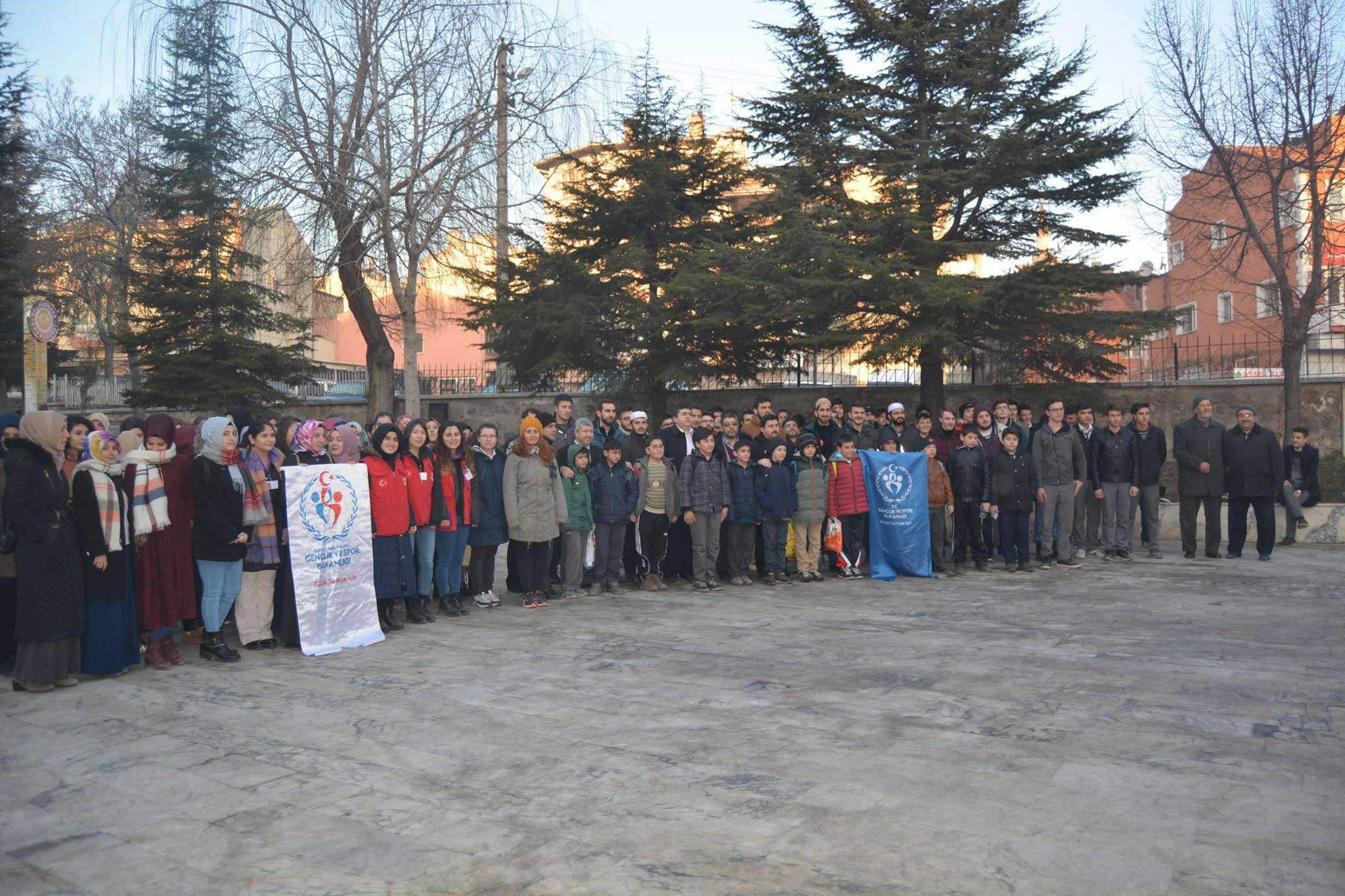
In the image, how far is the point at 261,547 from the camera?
8227 mm

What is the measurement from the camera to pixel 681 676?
23.1 feet

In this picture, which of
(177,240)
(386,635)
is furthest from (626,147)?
(386,635)

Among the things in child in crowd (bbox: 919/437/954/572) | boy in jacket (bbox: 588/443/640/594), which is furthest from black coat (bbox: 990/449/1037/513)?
boy in jacket (bbox: 588/443/640/594)

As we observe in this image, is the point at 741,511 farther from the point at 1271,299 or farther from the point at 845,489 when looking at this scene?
the point at 1271,299

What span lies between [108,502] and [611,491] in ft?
17.0

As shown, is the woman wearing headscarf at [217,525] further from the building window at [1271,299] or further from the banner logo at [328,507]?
the building window at [1271,299]

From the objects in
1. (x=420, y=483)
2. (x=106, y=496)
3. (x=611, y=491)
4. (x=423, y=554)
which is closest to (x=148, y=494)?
(x=106, y=496)

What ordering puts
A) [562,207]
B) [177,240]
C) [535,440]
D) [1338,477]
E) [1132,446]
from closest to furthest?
1. [535,440]
2. [1132,446]
3. [1338,477]
4. [562,207]
5. [177,240]

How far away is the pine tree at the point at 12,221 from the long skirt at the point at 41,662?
13249 millimetres

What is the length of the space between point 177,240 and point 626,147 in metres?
11.1

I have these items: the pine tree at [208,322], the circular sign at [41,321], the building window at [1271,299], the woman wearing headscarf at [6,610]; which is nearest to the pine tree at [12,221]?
the pine tree at [208,322]

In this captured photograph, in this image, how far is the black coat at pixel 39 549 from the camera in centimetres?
685

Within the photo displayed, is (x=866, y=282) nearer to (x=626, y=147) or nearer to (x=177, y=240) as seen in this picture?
(x=626, y=147)

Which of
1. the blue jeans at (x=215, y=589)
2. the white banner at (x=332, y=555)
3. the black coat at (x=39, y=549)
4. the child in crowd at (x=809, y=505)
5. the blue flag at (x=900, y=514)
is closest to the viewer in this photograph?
the black coat at (x=39, y=549)
